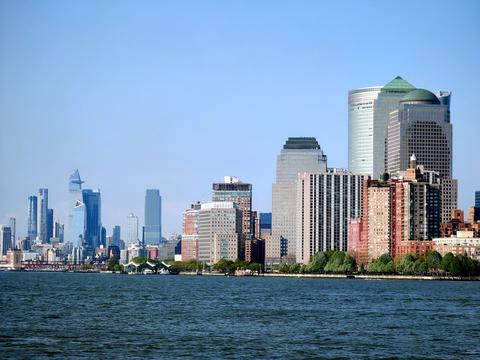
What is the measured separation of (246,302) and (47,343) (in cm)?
6366

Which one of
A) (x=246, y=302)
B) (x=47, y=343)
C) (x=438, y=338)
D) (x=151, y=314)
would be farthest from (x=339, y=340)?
(x=246, y=302)

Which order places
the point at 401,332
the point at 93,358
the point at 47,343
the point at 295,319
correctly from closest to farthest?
the point at 93,358
the point at 47,343
the point at 401,332
the point at 295,319

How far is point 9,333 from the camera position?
87000mm

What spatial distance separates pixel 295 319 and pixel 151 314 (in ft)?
45.6

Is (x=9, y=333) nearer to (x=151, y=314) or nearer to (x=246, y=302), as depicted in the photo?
(x=151, y=314)

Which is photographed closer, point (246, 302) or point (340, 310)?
point (340, 310)

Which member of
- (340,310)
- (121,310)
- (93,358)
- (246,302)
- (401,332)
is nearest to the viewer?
(93,358)

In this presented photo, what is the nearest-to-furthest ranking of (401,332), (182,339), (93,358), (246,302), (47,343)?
(93,358), (47,343), (182,339), (401,332), (246,302)

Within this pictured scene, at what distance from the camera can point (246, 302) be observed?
142 m

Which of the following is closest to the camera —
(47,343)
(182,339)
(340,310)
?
(47,343)

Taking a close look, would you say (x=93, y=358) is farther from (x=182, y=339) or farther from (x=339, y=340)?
(x=339, y=340)

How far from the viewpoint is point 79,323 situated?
97.1m

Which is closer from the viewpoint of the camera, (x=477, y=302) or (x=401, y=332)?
(x=401, y=332)

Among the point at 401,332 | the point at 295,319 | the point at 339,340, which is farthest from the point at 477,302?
the point at 339,340
